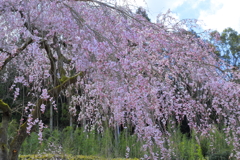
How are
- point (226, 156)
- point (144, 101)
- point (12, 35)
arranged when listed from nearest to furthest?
1. point (144, 101)
2. point (12, 35)
3. point (226, 156)

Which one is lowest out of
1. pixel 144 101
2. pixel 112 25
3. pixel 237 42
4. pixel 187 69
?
pixel 144 101

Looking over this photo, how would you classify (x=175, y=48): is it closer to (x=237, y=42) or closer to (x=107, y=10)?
(x=107, y=10)

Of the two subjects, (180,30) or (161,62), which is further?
(180,30)

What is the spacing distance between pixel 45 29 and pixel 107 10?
1.61 metres

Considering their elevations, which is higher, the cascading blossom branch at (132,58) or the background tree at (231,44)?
the background tree at (231,44)

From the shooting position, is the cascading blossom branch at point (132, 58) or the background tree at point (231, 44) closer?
the cascading blossom branch at point (132, 58)

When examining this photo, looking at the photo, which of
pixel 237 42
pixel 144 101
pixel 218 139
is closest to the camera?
pixel 144 101

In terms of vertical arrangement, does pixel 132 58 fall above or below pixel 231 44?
below

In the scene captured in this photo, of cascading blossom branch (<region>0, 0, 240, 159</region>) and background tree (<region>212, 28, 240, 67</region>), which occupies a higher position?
background tree (<region>212, 28, 240, 67</region>)

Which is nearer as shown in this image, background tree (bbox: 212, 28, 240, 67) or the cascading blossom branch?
the cascading blossom branch

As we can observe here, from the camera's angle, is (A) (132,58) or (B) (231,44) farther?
(B) (231,44)

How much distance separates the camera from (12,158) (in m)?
4.01

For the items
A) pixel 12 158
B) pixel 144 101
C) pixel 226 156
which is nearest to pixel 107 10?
pixel 144 101

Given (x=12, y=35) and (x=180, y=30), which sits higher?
(x=12, y=35)
